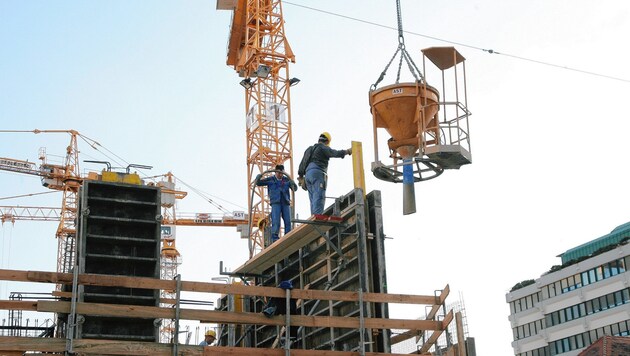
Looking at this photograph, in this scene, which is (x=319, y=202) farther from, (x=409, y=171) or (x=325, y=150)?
(x=409, y=171)

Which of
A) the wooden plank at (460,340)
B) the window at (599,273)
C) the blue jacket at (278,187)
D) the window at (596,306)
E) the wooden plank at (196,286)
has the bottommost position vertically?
the wooden plank at (460,340)

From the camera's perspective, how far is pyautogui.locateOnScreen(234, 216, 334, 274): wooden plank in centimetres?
1786

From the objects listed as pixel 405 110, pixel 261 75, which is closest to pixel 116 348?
pixel 405 110

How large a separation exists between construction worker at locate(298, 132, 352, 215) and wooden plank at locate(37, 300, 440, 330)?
11.5 feet

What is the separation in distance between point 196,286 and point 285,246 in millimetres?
4051

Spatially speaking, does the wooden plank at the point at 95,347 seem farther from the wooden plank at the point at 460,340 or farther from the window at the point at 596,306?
the window at the point at 596,306

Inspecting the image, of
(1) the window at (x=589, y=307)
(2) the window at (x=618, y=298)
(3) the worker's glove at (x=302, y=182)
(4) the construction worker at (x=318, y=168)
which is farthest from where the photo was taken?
(1) the window at (x=589, y=307)

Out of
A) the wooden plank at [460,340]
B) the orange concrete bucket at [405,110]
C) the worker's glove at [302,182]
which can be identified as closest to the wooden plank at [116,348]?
the wooden plank at [460,340]

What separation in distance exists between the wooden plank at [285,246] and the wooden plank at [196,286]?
228 centimetres

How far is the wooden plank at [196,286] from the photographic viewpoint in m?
13.7

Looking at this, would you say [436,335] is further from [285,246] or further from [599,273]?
[599,273]

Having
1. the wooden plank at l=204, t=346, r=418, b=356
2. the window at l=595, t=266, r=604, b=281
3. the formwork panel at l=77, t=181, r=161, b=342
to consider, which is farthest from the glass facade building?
the wooden plank at l=204, t=346, r=418, b=356

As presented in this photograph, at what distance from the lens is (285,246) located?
18609mm

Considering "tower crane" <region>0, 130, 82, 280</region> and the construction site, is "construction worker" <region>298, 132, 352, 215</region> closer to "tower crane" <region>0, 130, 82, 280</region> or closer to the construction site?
the construction site
